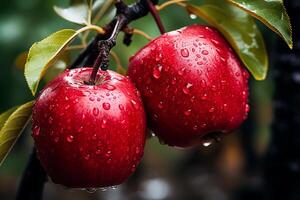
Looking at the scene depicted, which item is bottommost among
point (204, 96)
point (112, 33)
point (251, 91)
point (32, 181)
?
point (251, 91)

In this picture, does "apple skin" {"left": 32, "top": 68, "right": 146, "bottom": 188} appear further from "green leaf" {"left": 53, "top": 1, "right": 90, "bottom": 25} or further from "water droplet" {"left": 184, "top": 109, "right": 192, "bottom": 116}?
"green leaf" {"left": 53, "top": 1, "right": 90, "bottom": 25}

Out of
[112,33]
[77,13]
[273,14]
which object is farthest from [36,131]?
A: [273,14]

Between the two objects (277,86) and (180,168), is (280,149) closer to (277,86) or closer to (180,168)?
(277,86)

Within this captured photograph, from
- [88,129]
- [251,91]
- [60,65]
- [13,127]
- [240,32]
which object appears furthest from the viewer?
[251,91]

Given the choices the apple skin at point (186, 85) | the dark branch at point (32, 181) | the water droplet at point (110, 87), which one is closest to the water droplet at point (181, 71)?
the apple skin at point (186, 85)

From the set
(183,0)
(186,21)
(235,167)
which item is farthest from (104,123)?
(235,167)

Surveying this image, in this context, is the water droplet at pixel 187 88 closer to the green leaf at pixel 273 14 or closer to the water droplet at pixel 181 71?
the water droplet at pixel 181 71

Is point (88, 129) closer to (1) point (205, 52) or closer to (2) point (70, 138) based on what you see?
(2) point (70, 138)
